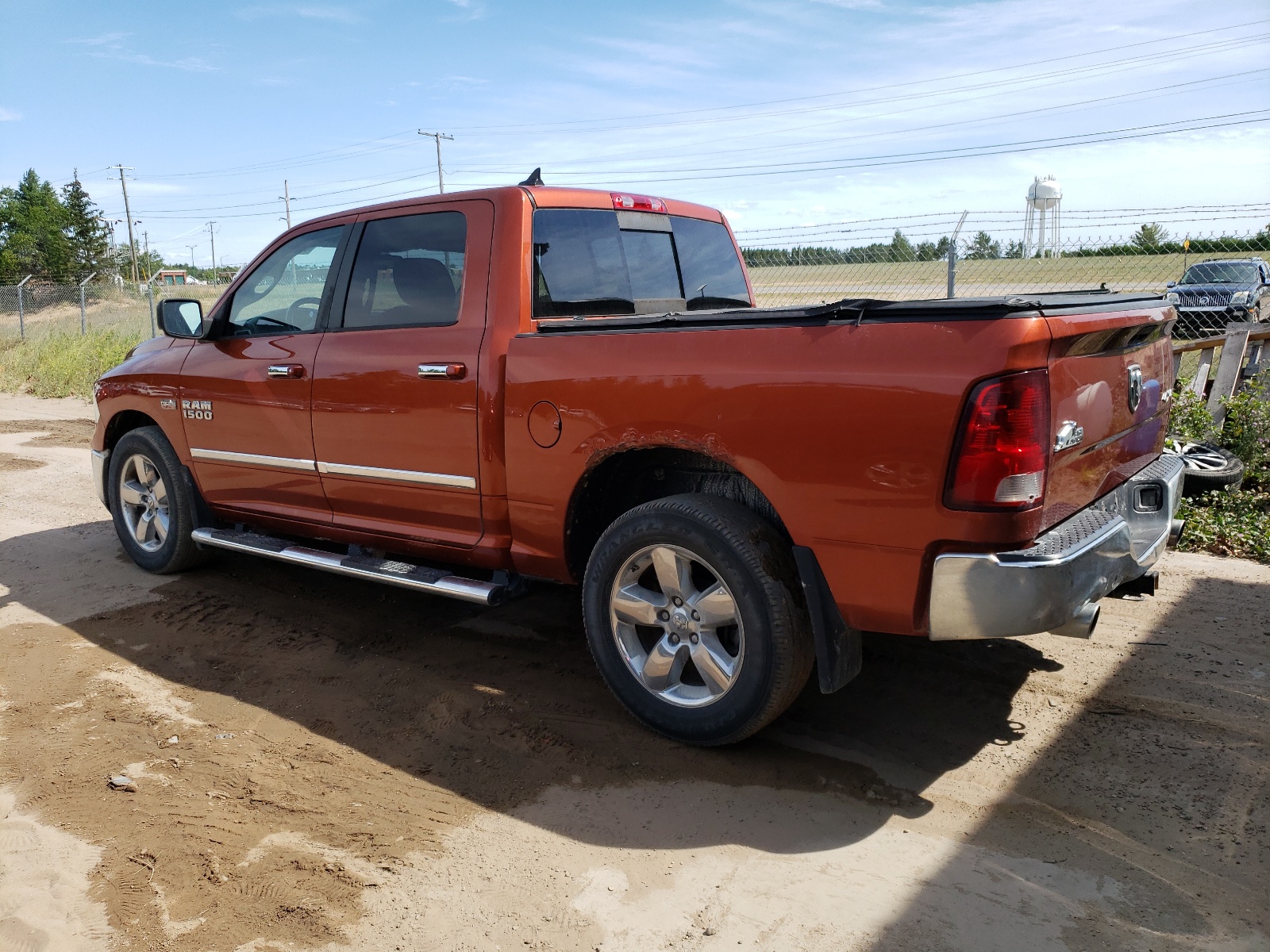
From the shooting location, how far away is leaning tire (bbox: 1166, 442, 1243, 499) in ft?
19.1

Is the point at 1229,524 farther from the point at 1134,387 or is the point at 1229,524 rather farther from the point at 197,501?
the point at 197,501

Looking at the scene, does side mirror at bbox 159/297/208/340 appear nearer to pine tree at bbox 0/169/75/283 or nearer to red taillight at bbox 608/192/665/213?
red taillight at bbox 608/192/665/213

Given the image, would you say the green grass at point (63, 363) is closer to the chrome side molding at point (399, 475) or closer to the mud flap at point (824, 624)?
the chrome side molding at point (399, 475)

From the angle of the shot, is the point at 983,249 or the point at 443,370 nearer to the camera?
the point at 443,370

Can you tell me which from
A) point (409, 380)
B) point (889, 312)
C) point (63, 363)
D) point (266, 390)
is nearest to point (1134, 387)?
point (889, 312)

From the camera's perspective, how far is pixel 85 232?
66.8m

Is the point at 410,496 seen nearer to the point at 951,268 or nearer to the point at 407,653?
the point at 407,653

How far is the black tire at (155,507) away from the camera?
215 inches

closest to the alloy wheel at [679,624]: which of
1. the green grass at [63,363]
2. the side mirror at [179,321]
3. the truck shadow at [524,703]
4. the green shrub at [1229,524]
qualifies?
the truck shadow at [524,703]

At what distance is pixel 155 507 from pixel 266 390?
151 centimetres

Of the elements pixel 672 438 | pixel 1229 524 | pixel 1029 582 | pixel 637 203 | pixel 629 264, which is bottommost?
pixel 1229 524

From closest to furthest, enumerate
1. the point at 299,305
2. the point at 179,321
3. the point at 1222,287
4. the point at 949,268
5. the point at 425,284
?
1. the point at 425,284
2. the point at 299,305
3. the point at 179,321
4. the point at 949,268
5. the point at 1222,287

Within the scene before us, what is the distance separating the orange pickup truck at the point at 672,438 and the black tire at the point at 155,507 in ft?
0.77

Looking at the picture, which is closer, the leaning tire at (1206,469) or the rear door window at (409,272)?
the rear door window at (409,272)
